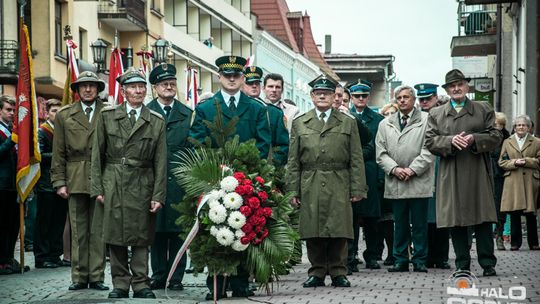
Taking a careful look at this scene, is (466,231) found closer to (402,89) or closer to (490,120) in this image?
(490,120)

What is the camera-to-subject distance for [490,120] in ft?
45.4

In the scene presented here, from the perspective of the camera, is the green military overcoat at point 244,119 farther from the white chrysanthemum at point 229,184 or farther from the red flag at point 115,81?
the red flag at point 115,81

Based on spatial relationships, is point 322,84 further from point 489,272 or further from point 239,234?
point 489,272

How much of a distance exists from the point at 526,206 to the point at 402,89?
522 centimetres

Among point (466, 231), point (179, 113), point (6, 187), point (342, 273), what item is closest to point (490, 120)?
point (466, 231)

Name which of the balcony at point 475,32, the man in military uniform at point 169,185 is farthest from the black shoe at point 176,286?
the balcony at point 475,32

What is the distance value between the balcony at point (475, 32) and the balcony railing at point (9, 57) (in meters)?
14.8

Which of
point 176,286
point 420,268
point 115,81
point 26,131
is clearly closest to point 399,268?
point 420,268

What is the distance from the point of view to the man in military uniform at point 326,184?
1286 centimetres

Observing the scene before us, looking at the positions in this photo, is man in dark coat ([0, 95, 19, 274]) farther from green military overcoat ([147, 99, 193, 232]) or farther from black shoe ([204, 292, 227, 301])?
black shoe ([204, 292, 227, 301])

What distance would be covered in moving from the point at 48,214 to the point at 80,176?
10.7 ft

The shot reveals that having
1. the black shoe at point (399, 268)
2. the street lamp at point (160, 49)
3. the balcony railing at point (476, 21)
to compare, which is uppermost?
the balcony railing at point (476, 21)

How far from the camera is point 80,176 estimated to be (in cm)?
1338

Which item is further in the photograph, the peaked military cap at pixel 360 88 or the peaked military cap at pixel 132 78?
the peaked military cap at pixel 360 88
